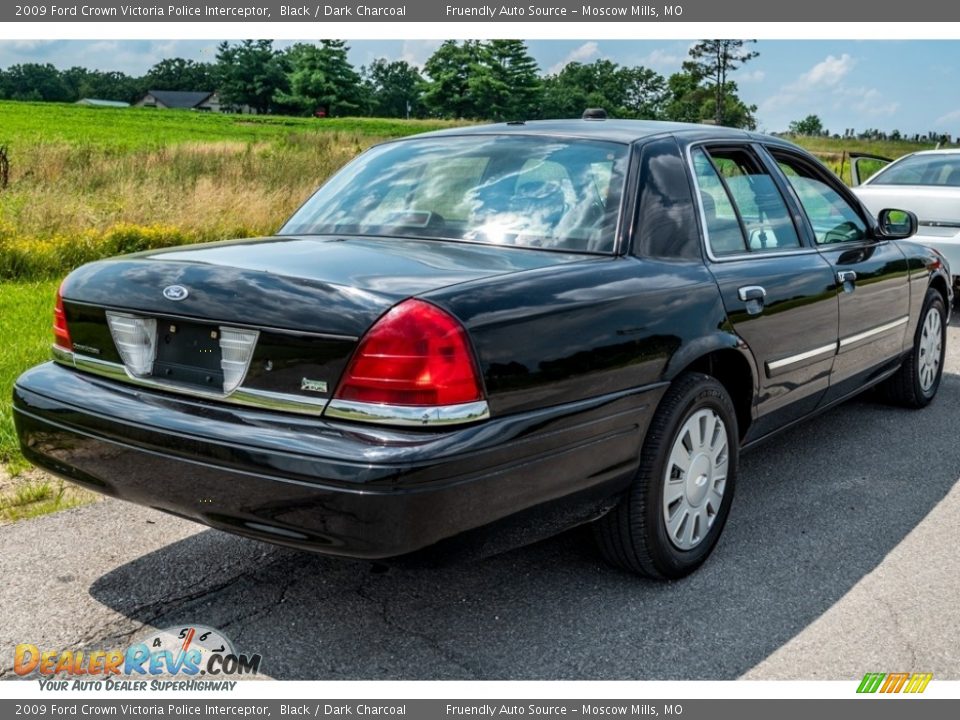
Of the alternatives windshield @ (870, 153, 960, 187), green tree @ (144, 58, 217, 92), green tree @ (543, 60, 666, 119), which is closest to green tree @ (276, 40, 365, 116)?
green tree @ (543, 60, 666, 119)

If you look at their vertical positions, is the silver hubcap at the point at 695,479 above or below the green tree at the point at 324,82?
below

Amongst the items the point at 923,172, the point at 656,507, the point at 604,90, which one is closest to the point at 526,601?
the point at 656,507

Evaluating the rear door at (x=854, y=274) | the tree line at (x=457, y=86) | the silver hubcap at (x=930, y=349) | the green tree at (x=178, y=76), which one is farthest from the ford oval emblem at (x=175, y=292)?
the green tree at (x=178, y=76)

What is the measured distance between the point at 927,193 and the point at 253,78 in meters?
101

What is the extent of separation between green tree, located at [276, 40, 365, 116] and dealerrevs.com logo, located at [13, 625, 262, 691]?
93084 mm

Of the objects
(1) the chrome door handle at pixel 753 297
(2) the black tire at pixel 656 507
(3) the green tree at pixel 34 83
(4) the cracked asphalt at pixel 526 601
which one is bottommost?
(4) the cracked asphalt at pixel 526 601

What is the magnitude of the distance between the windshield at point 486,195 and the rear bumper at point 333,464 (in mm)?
706

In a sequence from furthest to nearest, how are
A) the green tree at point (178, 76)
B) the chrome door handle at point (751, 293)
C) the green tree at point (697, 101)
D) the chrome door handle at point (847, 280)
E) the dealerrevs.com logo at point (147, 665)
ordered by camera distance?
1. the green tree at point (178, 76)
2. the green tree at point (697, 101)
3. the chrome door handle at point (847, 280)
4. the chrome door handle at point (751, 293)
5. the dealerrevs.com logo at point (147, 665)

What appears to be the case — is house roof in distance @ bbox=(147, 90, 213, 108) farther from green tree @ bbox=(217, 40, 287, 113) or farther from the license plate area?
the license plate area

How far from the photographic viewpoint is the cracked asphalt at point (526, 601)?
302 centimetres

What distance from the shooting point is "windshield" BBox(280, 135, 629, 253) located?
354 cm

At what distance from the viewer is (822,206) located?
4.96 meters

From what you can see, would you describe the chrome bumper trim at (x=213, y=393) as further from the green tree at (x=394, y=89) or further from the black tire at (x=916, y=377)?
the green tree at (x=394, y=89)

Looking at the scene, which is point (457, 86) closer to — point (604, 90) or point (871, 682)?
point (604, 90)
